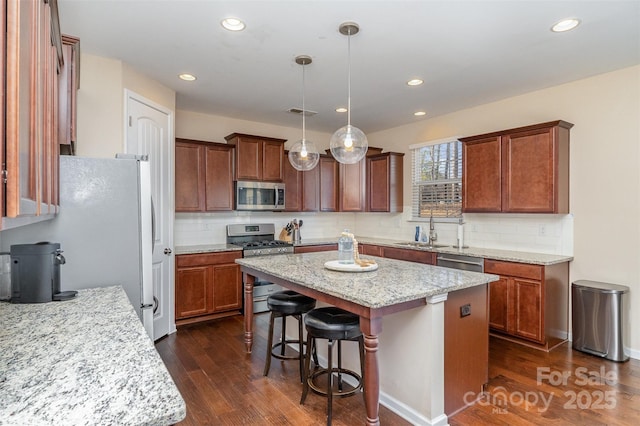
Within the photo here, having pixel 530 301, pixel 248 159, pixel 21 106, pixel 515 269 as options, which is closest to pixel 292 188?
pixel 248 159

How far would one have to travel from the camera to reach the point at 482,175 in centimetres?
412

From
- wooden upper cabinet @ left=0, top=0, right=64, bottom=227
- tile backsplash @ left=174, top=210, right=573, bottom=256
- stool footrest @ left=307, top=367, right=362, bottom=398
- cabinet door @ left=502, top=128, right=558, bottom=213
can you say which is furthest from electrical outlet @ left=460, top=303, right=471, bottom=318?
wooden upper cabinet @ left=0, top=0, right=64, bottom=227

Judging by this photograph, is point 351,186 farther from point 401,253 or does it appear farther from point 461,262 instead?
point 461,262

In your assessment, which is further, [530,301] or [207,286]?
[207,286]

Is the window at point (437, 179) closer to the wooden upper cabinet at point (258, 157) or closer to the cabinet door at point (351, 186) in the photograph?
the cabinet door at point (351, 186)

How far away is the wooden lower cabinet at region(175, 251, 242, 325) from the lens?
13.4ft

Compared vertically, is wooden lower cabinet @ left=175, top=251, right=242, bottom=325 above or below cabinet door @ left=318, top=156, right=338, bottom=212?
below

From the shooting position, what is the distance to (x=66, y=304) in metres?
1.77

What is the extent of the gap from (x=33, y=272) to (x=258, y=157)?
132 inches

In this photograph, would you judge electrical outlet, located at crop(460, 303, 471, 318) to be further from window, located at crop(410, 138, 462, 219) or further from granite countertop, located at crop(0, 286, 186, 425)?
window, located at crop(410, 138, 462, 219)

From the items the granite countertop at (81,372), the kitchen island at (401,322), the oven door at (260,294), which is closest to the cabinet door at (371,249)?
the oven door at (260,294)

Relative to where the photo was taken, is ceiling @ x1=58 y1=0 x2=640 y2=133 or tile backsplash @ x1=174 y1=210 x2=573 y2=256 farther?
tile backsplash @ x1=174 y1=210 x2=573 y2=256

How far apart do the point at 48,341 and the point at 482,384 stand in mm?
2626

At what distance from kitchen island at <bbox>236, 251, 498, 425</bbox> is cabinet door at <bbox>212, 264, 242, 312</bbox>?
1943mm
